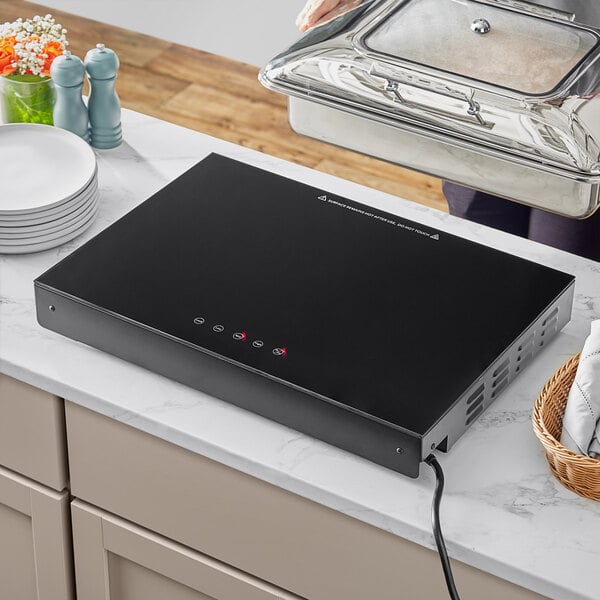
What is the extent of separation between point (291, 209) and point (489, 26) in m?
0.51

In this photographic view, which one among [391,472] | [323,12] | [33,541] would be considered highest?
[323,12]

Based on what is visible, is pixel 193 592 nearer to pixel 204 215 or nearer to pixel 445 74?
pixel 204 215

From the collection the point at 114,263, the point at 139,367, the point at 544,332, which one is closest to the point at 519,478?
Answer: the point at 544,332

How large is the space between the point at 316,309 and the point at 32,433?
414 mm

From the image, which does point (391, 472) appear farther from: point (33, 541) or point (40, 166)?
point (40, 166)

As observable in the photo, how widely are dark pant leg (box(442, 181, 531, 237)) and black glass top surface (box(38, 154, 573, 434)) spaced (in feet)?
2.22

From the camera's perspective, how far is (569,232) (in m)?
2.17

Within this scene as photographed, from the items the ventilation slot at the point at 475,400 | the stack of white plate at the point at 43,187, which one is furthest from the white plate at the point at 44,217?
the ventilation slot at the point at 475,400

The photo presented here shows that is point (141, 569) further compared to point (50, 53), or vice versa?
point (50, 53)

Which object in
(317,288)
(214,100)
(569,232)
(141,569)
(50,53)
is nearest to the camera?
(317,288)

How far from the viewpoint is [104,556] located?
5.17 feet

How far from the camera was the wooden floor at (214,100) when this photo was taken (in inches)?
136

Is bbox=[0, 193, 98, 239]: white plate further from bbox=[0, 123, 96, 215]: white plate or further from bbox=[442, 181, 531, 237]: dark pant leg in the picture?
bbox=[442, 181, 531, 237]: dark pant leg

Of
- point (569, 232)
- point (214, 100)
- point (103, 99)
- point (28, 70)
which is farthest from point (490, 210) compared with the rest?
point (214, 100)
